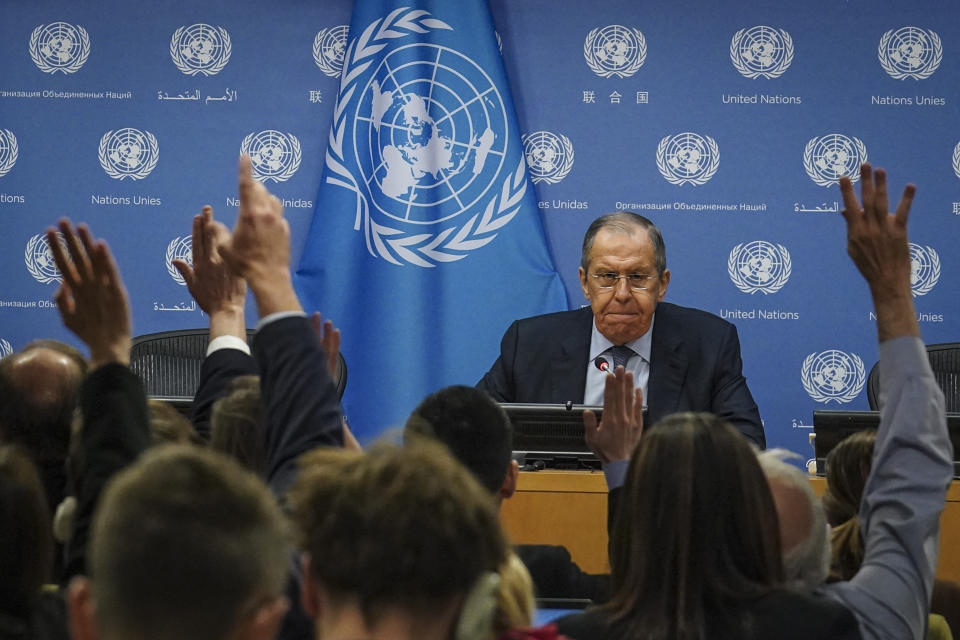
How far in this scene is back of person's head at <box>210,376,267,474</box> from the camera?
2176 mm

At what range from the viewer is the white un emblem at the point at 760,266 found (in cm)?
600

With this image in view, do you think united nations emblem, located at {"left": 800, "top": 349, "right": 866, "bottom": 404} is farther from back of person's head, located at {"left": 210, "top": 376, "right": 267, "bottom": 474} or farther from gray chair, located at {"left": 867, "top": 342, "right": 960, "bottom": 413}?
back of person's head, located at {"left": 210, "top": 376, "right": 267, "bottom": 474}

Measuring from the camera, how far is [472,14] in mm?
6051

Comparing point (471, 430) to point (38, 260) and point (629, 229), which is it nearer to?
point (629, 229)

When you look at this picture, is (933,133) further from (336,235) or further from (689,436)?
(689,436)

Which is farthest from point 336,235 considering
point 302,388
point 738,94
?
point 302,388

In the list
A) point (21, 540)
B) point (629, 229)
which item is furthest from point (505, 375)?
point (21, 540)

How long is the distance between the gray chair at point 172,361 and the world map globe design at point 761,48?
2566 millimetres

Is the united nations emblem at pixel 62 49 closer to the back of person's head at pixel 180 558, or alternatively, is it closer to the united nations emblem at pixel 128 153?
the united nations emblem at pixel 128 153

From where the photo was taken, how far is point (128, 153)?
625 centimetres

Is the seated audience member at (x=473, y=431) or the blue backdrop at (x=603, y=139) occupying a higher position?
the blue backdrop at (x=603, y=139)

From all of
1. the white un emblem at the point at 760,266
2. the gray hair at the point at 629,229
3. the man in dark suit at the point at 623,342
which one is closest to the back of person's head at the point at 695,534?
the man in dark suit at the point at 623,342

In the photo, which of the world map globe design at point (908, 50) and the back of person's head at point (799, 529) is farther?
the world map globe design at point (908, 50)

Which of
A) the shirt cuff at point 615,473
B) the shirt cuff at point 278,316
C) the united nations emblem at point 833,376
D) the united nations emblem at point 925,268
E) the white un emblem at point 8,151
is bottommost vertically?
the united nations emblem at point 833,376
